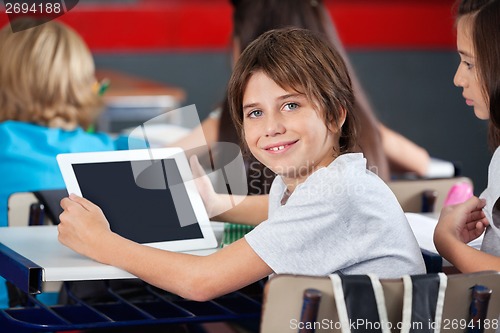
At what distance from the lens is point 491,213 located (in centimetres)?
167

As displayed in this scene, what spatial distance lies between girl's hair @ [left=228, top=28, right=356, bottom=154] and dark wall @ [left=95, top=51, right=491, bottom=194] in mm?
4411

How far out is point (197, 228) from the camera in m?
1.80

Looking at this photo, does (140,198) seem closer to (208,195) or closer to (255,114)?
(208,195)

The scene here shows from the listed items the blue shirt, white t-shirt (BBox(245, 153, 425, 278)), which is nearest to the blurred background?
the blue shirt

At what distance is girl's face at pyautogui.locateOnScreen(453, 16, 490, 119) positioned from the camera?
1.77 metres

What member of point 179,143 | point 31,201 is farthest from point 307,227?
point 179,143

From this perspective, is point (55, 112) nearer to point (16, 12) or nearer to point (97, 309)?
point (16, 12)

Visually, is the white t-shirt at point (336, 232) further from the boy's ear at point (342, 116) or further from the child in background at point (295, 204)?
the boy's ear at point (342, 116)

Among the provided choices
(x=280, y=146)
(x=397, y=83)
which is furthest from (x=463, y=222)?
(x=397, y=83)

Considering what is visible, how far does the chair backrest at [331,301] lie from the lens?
1.27 metres

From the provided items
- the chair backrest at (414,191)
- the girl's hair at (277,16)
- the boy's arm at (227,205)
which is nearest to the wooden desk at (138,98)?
the girl's hair at (277,16)

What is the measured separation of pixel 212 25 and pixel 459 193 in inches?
163

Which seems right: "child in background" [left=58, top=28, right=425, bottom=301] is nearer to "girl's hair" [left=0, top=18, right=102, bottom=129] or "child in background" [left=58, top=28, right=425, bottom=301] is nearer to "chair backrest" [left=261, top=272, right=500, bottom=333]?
"chair backrest" [left=261, top=272, right=500, bottom=333]

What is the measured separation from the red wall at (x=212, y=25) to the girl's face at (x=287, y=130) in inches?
180
